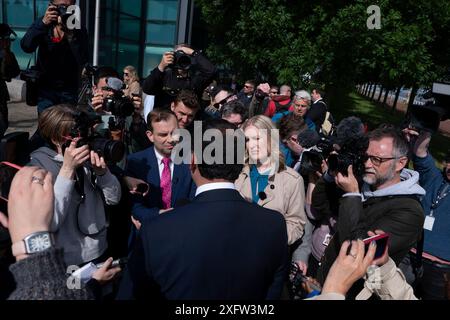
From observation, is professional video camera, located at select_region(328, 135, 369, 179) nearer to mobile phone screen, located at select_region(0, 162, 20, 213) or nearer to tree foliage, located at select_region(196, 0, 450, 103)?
mobile phone screen, located at select_region(0, 162, 20, 213)

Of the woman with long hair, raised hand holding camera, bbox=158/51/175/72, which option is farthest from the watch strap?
raised hand holding camera, bbox=158/51/175/72

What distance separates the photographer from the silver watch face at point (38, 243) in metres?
1.25

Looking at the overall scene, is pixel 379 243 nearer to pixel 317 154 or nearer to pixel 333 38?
pixel 317 154

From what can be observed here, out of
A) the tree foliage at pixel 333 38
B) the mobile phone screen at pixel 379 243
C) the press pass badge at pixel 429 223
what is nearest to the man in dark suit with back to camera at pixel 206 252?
the mobile phone screen at pixel 379 243

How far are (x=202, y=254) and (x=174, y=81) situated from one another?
2.71 m

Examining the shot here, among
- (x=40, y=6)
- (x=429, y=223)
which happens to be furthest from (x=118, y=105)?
(x=40, y=6)

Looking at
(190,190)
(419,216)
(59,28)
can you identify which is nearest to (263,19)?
(59,28)

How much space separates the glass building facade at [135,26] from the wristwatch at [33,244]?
14.9 meters

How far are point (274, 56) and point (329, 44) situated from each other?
128cm

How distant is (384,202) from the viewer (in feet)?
8.45

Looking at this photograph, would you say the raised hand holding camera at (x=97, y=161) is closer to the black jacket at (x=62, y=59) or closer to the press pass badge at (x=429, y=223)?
the black jacket at (x=62, y=59)
